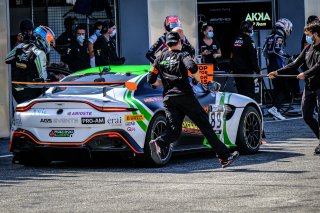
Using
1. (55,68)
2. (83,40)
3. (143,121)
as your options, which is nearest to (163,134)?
(143,121)

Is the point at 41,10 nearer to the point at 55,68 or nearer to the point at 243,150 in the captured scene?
the point at 55,68

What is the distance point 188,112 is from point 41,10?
41.3 feet

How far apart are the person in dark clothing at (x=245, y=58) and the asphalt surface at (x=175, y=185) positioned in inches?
199

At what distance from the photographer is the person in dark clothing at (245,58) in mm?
20984

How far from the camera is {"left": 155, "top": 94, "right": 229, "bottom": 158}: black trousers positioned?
1362 cm

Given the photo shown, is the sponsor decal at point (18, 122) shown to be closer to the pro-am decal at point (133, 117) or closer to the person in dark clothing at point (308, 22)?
the pro-am decal at point (133, 117)

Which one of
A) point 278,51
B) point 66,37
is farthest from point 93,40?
point 278,51

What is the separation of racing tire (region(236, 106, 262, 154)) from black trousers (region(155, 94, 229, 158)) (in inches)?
75.1

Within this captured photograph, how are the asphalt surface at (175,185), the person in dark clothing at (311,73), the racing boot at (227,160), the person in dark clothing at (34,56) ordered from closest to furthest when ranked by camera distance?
the asphalt surface at (175,185) < the racing boot at (227,160) < the person in dark clothing at (311,73) < the person in dark clothing at (34,56)

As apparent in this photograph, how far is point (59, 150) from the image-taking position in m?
14.1

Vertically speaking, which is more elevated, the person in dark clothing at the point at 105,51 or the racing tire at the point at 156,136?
the person in dark clothing at the point at 105,51

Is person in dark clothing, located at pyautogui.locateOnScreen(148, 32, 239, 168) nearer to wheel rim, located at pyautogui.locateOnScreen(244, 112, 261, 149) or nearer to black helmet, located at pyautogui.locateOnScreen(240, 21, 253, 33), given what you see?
wheel rim, located at pyautogui.locateOnScreen(244, 112, 261, 149)

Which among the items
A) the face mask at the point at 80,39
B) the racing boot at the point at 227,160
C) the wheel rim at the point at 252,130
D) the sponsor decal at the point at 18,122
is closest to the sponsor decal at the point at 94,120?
the sponsor decal at the point at 18,122

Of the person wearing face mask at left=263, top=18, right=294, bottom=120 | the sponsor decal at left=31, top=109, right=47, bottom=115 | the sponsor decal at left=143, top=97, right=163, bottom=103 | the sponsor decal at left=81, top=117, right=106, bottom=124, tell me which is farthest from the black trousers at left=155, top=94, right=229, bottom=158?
the person wearing face mask at left=263, top=18, right=294, bottom=120
